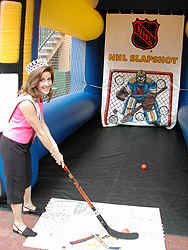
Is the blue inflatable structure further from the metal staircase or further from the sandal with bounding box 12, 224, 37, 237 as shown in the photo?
the metal staircase

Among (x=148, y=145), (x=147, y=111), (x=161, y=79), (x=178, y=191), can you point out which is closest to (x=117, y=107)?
(x=147, y=111)

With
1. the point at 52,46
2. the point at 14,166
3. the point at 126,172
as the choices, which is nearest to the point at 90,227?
the point at 14,166

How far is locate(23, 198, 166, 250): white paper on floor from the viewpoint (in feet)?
6.05

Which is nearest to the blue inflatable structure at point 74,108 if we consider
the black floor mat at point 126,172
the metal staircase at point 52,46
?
the black floor mat at point 126,172

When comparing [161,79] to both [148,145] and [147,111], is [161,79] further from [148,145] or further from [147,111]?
[148,145]

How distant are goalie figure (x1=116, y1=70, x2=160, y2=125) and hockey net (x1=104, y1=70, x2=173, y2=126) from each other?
0.05 m

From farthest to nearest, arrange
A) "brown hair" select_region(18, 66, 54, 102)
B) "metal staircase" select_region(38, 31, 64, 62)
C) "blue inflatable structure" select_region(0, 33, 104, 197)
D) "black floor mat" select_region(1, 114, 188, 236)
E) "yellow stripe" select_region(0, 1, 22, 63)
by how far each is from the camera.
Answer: "metal staircase" select_region(38, 31, 64, 62) < "blue inflatable structure" select_region(0, 33, 104, 197) < "black floor mat" select_region(1, 114, 188, 236) < "yellow stripe" select_region(0, 1, 22, 63) < "brown hair" select_region(18, 66, 54, 102)

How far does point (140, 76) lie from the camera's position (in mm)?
5074

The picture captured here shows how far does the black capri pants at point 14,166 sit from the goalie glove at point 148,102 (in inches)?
131

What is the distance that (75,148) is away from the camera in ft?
12.3

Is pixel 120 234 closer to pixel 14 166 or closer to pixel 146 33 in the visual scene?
pixel 14 166

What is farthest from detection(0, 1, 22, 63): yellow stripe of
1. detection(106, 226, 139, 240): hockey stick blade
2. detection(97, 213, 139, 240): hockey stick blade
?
detection(106, 226, 139, 240): hockey stick blade

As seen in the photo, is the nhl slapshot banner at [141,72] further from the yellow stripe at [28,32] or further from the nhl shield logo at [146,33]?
the yellow stripe at [28,32]

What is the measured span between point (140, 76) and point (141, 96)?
0.30 m
